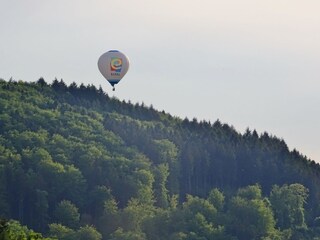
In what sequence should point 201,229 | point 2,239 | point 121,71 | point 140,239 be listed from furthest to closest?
point 201,229 < point 140,239 < point 121,71 < point 2,239

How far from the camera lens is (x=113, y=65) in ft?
553

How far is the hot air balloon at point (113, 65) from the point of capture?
16700cm

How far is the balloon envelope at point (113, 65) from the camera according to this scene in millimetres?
167000

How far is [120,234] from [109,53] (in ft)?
82.6

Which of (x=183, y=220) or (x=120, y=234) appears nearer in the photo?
(x=120, y=234)

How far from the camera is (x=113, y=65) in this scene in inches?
6639

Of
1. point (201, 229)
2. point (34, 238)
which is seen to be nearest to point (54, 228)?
point (201, 229)

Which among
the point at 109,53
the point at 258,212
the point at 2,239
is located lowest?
the point at 2,239

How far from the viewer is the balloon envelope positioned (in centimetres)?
16700

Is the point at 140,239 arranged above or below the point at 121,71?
below

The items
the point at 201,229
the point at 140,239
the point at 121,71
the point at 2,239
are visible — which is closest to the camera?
the point at 2,239

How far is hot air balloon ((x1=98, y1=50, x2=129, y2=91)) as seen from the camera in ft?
548

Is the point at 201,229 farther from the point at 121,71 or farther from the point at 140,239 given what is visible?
the point at 121,71

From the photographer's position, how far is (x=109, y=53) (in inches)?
6727
